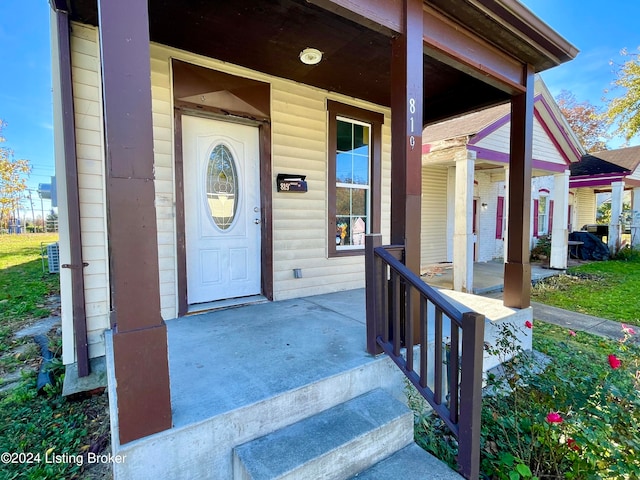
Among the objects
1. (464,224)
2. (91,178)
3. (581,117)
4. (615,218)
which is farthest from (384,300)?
(581,117)

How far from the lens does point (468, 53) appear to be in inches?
104

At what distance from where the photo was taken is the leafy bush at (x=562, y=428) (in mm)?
1571

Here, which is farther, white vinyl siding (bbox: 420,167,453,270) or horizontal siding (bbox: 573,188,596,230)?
horizontal siding (bbox: 573,188,596,230)

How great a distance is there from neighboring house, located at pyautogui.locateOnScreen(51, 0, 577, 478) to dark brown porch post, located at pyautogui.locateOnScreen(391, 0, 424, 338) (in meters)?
0.01

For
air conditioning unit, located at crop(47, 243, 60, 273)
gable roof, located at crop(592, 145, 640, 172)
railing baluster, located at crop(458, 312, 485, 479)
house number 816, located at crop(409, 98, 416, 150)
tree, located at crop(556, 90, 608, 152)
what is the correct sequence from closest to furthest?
railing baluster, located at crop(458, 312, 485, 479), house number 816, located at crop(409, 98, 416, 150), air conditioning unit, located at crop(47, 243, 60, 273), gable roof, located at crop(592, 145, 640, 172), tree, located at crop(556, 90, 608, 152)

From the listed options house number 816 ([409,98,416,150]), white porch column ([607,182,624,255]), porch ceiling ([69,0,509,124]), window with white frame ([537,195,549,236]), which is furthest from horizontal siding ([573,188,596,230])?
house number 816 ([409,98,416,150])

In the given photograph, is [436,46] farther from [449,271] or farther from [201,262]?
[449,271]

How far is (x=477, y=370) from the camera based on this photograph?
4.85 ft

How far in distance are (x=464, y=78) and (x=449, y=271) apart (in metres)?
4.91

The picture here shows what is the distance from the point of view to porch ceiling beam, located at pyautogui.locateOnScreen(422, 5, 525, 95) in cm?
239

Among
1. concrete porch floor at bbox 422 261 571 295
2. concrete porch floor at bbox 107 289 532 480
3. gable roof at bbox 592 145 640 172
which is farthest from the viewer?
gable roof at bbox 592 145 640 172

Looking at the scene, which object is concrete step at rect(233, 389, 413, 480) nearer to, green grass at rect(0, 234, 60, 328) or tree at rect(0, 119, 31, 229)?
green grass at rect(0, 234, 60, 328)

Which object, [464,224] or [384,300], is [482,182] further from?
[384,300]

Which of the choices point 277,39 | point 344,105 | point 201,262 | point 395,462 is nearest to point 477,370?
point 395,462
